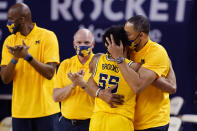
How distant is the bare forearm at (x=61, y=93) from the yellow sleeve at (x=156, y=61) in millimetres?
801

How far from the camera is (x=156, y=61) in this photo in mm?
2334

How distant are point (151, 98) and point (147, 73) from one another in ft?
0.91

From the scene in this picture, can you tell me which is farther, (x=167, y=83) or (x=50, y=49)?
(x=50, y=49)

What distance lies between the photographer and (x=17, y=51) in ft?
9.25

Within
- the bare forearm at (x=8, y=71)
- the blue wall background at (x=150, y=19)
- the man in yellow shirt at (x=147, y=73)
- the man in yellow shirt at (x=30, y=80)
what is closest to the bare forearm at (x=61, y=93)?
the man in yellow shirt at (x=30, y=80)

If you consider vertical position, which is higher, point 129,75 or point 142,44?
point 142,44

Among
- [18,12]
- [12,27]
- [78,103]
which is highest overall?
[18,12]

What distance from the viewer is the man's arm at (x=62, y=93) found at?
2881 millimetres

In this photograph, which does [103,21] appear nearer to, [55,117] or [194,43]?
[194,43]

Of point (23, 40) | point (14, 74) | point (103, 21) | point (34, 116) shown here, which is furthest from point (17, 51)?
point (103, 21)

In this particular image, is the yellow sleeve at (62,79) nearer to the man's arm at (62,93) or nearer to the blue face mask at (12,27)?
the man's arm at (62,93)

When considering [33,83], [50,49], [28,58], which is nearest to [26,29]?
[50,49]

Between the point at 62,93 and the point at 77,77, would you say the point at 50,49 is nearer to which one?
the point at 62,93

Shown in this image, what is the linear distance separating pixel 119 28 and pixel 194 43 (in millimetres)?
2889
